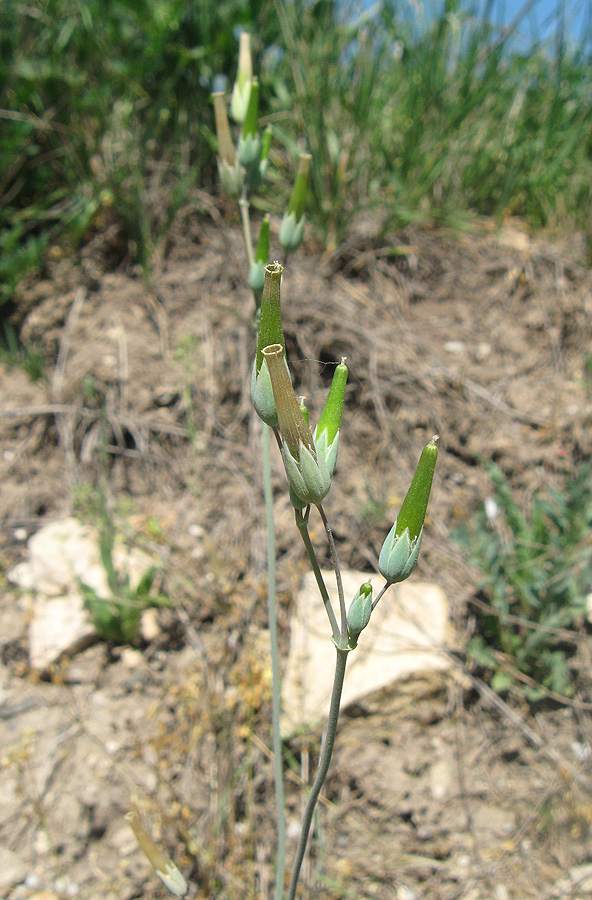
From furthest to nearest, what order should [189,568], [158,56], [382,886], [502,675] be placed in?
[158,56]
[189,568]
[502,675]
[382,886]

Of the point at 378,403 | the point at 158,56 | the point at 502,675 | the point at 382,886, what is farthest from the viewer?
the point at 158,56

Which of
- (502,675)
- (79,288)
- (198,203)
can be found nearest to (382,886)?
(502,675)

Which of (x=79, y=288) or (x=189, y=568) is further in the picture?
(x=79, y=288)

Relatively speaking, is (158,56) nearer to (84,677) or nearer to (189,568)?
(189,568)

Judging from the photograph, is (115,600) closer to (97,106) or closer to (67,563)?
(67,563)

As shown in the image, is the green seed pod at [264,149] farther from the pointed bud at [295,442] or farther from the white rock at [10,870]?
the white rock at [10,870]

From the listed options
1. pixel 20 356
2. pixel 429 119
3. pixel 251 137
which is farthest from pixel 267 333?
pixel 429 119

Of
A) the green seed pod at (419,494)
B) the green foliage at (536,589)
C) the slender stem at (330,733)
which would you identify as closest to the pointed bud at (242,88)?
the green seed pod at (419,494)
